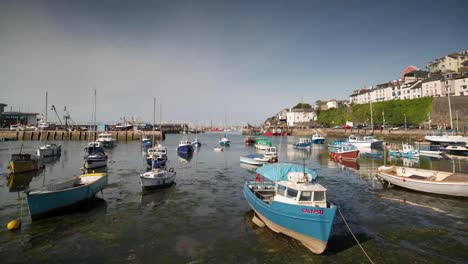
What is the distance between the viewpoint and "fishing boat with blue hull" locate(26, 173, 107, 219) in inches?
662

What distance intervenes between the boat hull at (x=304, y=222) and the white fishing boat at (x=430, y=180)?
55.4ft

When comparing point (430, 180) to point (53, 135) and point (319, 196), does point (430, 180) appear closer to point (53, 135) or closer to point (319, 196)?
point (319, 196)

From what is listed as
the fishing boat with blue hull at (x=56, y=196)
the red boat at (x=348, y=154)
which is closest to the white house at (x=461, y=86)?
the red boat at (x=348, y=154)

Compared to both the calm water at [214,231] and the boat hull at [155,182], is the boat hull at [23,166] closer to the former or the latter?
the calm water at [214,231]

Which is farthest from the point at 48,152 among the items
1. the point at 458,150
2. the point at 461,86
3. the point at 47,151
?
the point at 461,86

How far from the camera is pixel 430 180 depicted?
76.1 feet

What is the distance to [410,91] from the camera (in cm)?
11906

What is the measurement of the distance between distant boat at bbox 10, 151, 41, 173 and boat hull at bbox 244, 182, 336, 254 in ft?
118

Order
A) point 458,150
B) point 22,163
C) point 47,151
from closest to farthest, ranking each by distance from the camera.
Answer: point 22,163, point 47,151, point 458,150

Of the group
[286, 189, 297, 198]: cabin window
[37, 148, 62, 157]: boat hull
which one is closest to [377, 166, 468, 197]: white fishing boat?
A: [286, 189, 297, 198]: cabin window

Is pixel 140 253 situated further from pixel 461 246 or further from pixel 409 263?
pixel 461 246

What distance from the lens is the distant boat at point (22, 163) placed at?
1304 inches

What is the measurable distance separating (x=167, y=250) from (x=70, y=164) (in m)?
38.5

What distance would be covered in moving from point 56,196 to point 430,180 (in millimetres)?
31289
